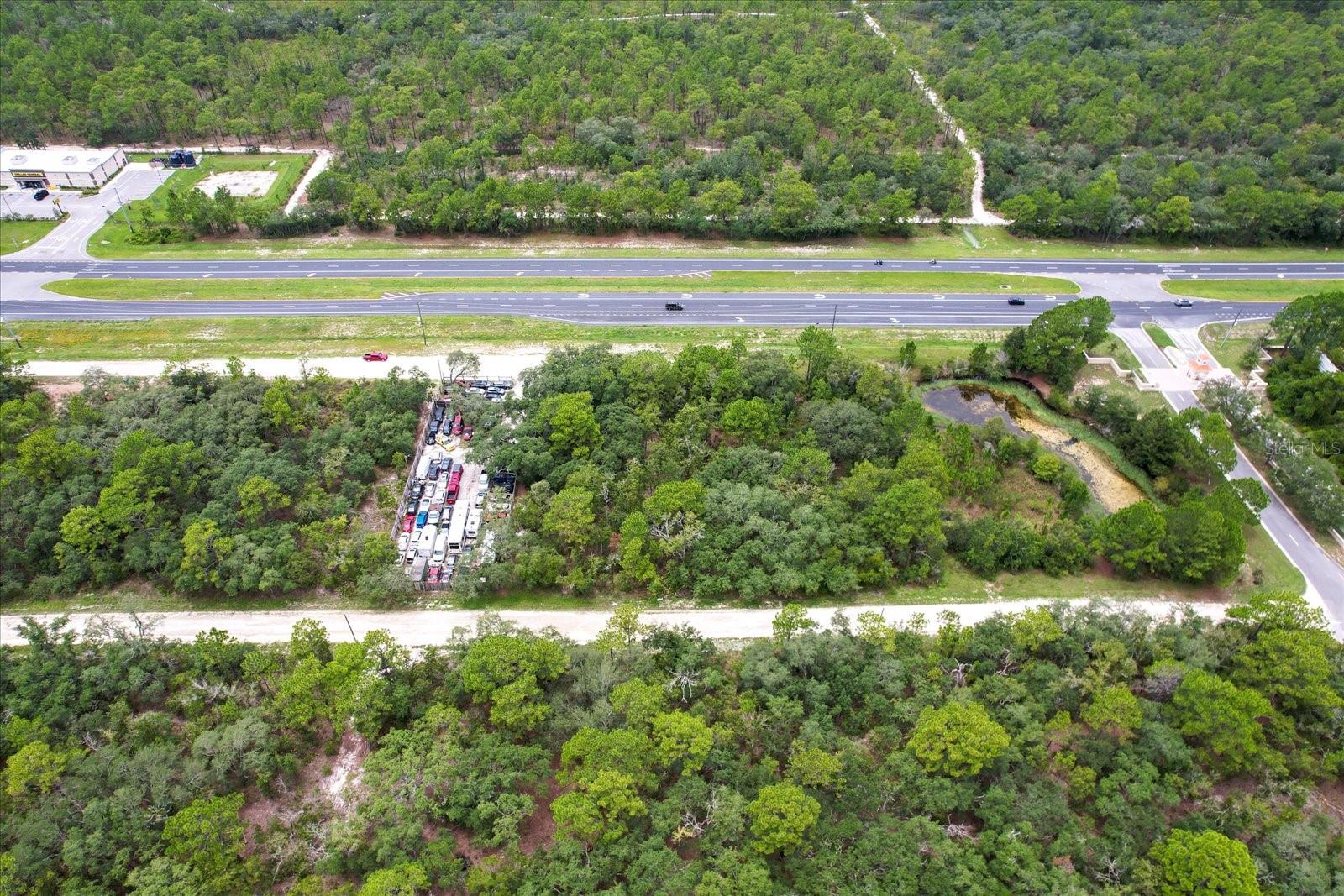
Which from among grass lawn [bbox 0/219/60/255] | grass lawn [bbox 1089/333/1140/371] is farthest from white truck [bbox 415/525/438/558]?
grass lawn [bbox 0/219/60/255]

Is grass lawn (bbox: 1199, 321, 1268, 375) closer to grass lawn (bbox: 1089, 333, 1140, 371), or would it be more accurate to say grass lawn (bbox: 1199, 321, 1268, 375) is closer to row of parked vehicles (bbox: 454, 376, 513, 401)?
grass lawn (bbox: 1089, 333, 1140, 371)

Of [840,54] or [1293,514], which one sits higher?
[840,54]

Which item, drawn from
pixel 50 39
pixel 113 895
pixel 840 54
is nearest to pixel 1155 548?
pixel 113 895

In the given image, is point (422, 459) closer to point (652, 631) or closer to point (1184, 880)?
point (652, 631)

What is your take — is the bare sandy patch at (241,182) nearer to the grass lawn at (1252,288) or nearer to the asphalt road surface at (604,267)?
the asphalt road surface at (604,267)

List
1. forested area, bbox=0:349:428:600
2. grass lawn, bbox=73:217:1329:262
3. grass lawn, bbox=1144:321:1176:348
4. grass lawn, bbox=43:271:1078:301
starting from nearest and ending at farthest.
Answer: forested area, bbox=0:349:428:600 → grass lawn, bbox=1144:321:1176:348 → grass lawn, bbox=43:271:1078:301 → grass lawn, bbox=73:217:1329:262

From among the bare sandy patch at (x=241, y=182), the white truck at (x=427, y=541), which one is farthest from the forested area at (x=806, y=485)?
the bare sandy patch at (x=241, y=182)

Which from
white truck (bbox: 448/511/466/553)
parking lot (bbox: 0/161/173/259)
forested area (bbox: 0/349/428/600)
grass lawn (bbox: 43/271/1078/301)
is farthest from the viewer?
parking lot (bbox: 0/161/173/259)
